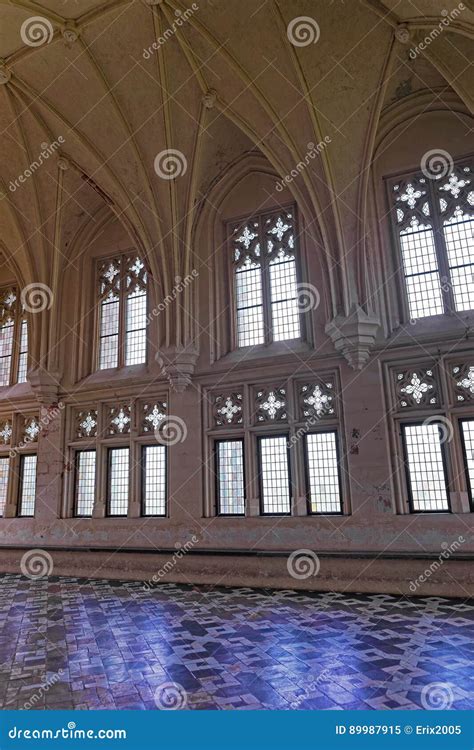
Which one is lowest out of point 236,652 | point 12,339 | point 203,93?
point 236,652

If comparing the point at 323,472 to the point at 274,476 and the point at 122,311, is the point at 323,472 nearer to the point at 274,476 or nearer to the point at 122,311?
the point at 274,476

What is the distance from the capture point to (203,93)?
9.96 m

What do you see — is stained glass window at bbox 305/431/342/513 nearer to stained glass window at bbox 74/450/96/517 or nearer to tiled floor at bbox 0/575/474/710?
tiled floor at bbox 0/575/474/710

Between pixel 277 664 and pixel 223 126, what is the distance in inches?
400

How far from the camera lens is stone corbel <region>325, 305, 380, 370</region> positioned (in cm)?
919

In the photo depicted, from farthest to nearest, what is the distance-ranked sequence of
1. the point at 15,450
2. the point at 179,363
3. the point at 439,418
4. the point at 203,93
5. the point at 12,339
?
the point at 12,339, the point at 15,450, the point at 179,363, the point at 203,93, the point at 439,418

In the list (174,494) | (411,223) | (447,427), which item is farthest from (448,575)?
(411,223)

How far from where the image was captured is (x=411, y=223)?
9891 millimetres

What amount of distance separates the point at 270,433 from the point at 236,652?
520 cm

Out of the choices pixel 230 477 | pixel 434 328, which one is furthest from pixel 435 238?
pixel 230 477

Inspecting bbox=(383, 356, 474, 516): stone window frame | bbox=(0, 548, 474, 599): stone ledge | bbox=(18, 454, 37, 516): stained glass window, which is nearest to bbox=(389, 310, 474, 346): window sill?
bbox=(383, 356, 474, 516): stone window frame

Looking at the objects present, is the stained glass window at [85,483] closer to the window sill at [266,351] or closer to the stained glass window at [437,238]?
the window sill at [266,351]

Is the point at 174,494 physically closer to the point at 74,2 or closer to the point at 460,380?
the point at 460,380

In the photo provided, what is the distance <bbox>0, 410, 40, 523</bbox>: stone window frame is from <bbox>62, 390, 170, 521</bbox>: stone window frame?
127cm
